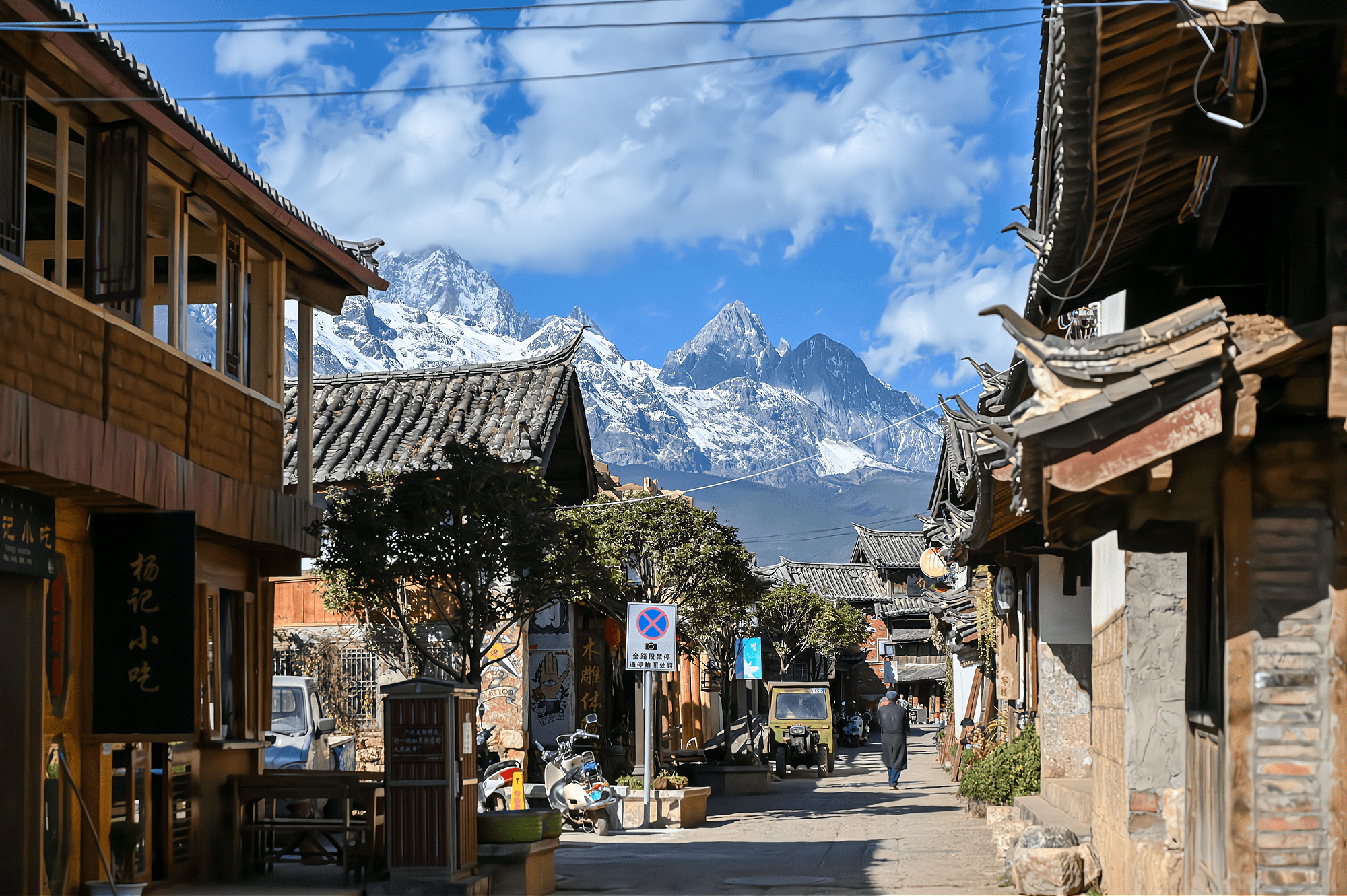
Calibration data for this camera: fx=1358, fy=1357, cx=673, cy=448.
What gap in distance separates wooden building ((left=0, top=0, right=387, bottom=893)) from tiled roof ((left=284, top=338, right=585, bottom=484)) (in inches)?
313

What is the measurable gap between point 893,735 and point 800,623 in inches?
874

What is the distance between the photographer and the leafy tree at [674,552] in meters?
23.5

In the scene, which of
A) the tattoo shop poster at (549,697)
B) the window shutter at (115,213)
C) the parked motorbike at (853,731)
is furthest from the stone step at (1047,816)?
the parked motorbike at (853,731)

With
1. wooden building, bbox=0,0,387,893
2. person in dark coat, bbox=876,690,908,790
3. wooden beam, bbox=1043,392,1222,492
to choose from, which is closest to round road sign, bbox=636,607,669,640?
wooden building, bbox=0,0,387,893

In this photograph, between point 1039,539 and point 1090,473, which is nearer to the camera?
point 1090,473

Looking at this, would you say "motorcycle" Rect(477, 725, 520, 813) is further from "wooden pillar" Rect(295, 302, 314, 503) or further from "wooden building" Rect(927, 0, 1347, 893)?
"wooden building" Rect(927, 0, 1347, 893)

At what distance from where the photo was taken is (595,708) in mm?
26531

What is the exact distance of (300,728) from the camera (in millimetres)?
18734

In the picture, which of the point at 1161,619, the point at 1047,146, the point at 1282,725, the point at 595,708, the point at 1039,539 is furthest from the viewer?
the point at 595,708

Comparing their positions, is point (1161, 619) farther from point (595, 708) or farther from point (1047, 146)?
point (595, 708)

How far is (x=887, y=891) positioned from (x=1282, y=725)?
22.1ft

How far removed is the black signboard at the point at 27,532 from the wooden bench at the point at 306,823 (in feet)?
11.7

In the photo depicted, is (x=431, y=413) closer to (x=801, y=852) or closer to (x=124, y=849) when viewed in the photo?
(x=801, y=852)

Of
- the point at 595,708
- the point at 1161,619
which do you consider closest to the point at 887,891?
the point at 1161,619
